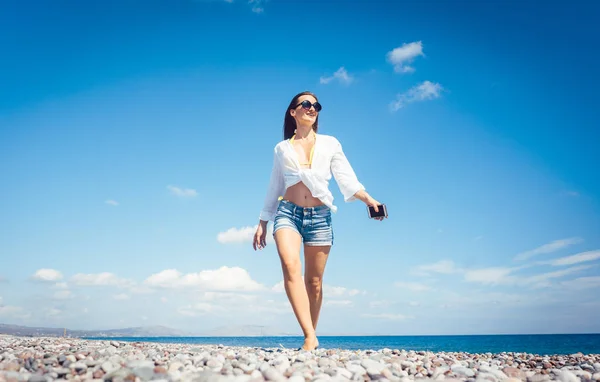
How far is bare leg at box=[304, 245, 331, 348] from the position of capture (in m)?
4.86

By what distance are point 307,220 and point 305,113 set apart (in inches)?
56.2

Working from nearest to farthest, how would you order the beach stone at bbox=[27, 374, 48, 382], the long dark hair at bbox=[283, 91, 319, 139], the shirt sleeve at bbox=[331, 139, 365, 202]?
the beach stone at bbox=[27, 374, 48, 382]
the shirt sleeve at bbox=[331, 139, 365, 202]
the long dark hair at bbox=[283, 91, 319, 139]

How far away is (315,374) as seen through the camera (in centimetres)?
283

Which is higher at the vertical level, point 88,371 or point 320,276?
point 320,276

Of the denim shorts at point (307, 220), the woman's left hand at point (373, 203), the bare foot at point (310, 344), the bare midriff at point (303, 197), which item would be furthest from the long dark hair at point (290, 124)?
the bare foot at point (310, 344)

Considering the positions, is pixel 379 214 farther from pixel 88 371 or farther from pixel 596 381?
pixel 88 371

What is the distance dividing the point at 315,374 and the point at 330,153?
2879 mm

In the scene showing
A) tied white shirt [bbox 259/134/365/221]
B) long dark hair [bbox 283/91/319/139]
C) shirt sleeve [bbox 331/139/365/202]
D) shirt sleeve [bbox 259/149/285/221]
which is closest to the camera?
tied white shirt [bbox 259/134/365/221]

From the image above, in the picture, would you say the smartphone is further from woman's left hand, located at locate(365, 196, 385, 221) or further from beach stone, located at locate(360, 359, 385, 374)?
beach stone, located at locate(360, 359, 385, 374)

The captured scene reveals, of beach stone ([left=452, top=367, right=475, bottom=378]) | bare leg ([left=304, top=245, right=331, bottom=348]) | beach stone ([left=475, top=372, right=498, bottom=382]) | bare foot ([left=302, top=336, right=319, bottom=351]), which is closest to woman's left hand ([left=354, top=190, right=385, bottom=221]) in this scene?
bare leg ([left=304, top=245, right=331, bottom=348])

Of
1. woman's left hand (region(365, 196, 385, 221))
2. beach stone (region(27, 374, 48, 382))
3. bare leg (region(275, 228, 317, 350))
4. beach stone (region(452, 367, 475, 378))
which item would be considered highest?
woman's left hand (region(365, 196, 385, 221))

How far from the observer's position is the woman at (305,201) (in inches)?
177

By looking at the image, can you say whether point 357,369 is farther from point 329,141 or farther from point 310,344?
point 329,141

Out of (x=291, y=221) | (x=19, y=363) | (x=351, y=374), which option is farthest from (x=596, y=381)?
(x=19, y=363)
